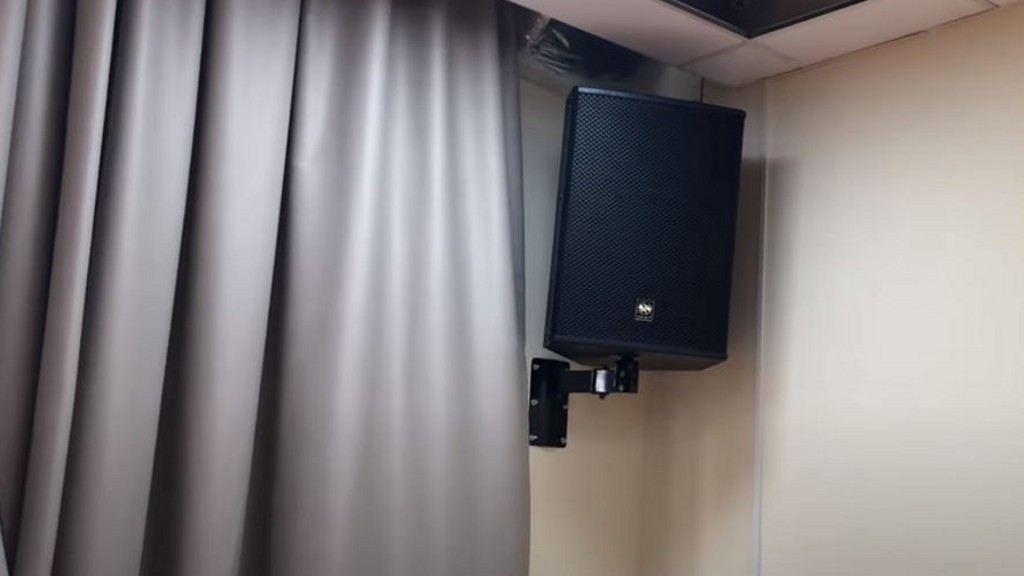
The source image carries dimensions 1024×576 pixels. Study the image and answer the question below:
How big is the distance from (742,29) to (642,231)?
0.33 m

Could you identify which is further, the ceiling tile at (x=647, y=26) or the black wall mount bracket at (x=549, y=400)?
the black wall mount bracket at (x=549, y=400)

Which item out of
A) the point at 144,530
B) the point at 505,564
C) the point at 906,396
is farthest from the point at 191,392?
the point at 906,396

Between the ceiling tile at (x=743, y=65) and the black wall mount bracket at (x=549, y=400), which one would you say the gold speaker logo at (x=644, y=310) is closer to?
the black wall mount bracket at (x=549, y=400)

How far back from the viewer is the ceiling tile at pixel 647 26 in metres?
1.32

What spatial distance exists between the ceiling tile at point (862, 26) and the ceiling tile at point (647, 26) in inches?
3.5

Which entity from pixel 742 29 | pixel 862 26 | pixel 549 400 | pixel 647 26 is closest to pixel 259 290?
pixel 549 400

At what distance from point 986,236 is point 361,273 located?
831 millimetres

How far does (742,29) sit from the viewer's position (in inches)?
54.7

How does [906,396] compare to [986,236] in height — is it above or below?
below

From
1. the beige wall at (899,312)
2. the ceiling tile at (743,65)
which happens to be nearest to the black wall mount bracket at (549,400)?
the beige wall at (899,312)

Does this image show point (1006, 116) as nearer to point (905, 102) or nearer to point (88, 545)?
point (905, 102)

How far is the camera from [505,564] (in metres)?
1.33

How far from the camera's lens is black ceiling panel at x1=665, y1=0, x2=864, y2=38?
4.33ft

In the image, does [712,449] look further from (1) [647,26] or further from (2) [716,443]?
(1) [647,26]
